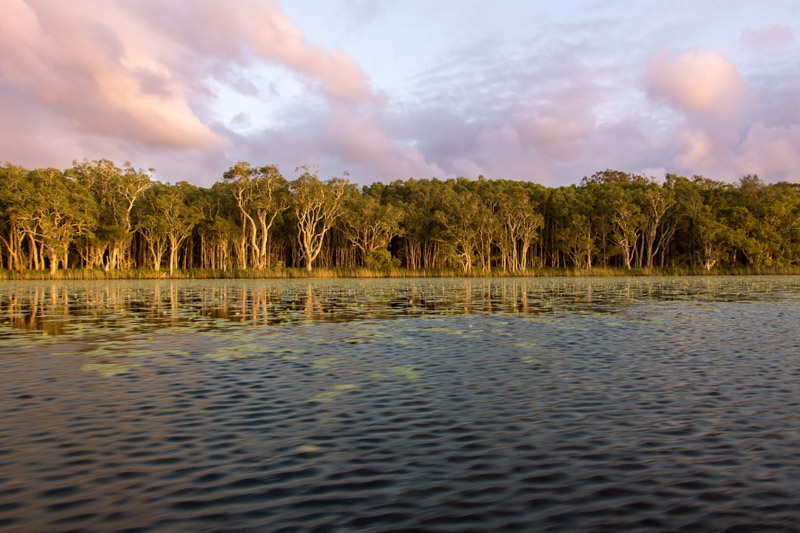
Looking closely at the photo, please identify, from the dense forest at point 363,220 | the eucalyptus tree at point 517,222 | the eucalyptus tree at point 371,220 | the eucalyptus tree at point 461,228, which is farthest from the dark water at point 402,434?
the eucalyptus tree at point 517,222

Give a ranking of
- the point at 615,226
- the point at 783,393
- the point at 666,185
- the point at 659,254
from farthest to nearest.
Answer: the point at 659,254, the point at 666,185, the point at 615,226, the point at 783,393

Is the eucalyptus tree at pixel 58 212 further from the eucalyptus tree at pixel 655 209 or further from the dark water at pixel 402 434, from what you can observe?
the eucalyptus tree at pixel 655 209

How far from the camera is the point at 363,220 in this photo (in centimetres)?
10138

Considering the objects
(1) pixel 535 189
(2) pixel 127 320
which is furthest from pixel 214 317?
(1) pixel 535 189

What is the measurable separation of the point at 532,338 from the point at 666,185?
110 m

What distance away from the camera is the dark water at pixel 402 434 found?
5.64 m

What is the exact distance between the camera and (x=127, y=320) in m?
23.2

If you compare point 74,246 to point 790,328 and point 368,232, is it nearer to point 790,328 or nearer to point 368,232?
point 368,232

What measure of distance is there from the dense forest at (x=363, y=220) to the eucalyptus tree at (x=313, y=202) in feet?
0.84

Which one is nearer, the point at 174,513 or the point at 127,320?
the point at 174,513

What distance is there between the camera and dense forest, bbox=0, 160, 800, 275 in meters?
91.8

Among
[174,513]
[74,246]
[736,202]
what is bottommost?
[174,513]

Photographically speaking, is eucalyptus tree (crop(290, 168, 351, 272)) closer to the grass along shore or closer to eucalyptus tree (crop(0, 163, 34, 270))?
the grass along shore

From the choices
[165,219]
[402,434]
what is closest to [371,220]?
[165,219]
